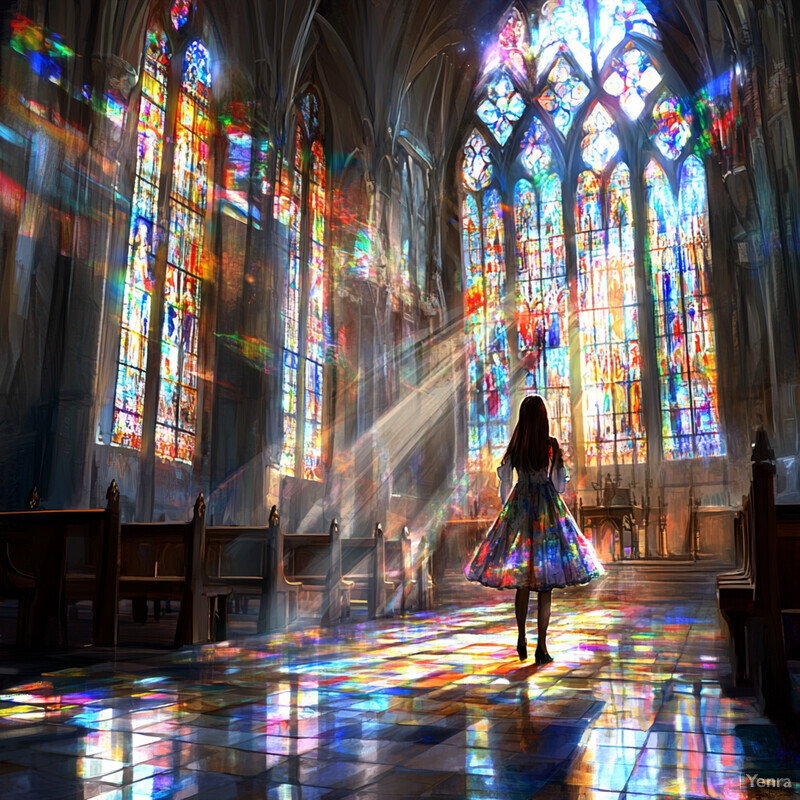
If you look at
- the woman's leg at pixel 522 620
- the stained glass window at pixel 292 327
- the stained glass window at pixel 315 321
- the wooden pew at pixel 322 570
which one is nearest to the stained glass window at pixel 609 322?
the stained glass window at pixel 315 321

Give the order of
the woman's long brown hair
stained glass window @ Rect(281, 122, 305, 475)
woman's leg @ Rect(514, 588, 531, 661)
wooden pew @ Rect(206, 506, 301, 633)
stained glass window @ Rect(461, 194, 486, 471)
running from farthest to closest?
stained glass window @ Rect(461, 194, 486, 471)
stained glass window @ Rect(281, 122, 305, 475)
wooden pew @ Rect(206, 506, 301, 633)
the woman's long brown hair
woman's leg @ Rect(514, 588, 531, 661)

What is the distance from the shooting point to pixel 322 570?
7438 mm

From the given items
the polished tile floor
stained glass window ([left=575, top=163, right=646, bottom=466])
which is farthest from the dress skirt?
stained glass window ([left=575, top=163, right=646, bottom=466])

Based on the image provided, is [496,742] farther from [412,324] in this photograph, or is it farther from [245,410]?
[412,324]

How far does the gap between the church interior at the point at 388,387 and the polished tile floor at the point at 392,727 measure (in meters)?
0.02

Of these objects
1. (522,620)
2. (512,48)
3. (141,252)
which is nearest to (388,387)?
(141,252)

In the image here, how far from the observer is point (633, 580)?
11375mm

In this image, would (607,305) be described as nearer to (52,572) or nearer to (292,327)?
(292,327)

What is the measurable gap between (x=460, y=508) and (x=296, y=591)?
1219 centimetres

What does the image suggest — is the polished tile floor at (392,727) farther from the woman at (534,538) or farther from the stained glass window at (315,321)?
the stained glass window at (315,321)

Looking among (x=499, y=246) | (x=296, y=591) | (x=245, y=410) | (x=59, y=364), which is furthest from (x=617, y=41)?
(x=296, y=591)

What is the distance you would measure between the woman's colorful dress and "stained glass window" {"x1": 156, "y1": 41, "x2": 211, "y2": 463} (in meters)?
8.15

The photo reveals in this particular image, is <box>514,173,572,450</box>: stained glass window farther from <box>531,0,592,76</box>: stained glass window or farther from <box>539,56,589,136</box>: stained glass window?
<box>531,0,592,76</box>: stained glass window

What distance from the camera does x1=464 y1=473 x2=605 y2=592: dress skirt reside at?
174 inches
